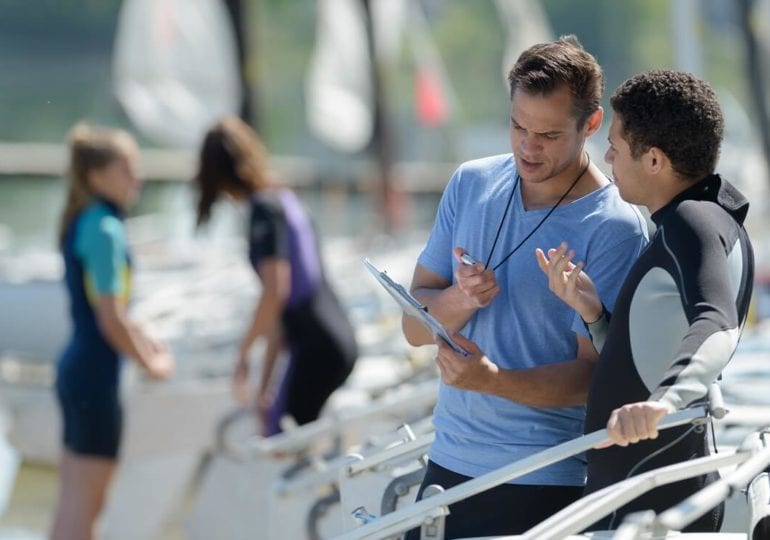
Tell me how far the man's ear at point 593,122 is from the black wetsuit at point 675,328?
23cm

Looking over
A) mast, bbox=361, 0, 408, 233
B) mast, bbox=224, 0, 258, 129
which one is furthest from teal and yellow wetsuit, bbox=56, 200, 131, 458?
mast, bbox=361, 0, 408, 233

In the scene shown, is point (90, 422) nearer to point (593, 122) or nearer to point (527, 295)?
point (527, 295)

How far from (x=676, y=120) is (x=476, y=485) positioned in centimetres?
65

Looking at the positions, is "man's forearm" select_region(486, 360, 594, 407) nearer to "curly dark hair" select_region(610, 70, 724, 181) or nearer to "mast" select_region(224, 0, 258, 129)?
"curly dark hair" select_region(610, 70, 724, 181)

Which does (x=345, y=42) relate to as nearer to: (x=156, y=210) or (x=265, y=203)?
(x=265, y=203)

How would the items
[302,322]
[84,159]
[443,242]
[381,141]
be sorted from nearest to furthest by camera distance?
[443,242] < [84,159] < [302,322] < [381,141]

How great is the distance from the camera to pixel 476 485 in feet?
7.99

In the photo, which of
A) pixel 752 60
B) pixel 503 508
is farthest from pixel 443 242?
pixel 752 60

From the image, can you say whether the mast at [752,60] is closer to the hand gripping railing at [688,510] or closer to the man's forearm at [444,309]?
the man's forearm at [444,309]

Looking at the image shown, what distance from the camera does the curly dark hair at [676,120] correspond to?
2.38 m

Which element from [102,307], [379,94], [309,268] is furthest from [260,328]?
[379,94]

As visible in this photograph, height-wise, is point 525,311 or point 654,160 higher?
point 654,160

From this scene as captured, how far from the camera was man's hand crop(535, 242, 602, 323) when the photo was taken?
244 centimetres

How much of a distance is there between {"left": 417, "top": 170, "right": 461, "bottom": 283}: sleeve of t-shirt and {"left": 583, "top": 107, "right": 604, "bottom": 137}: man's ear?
265 mm
